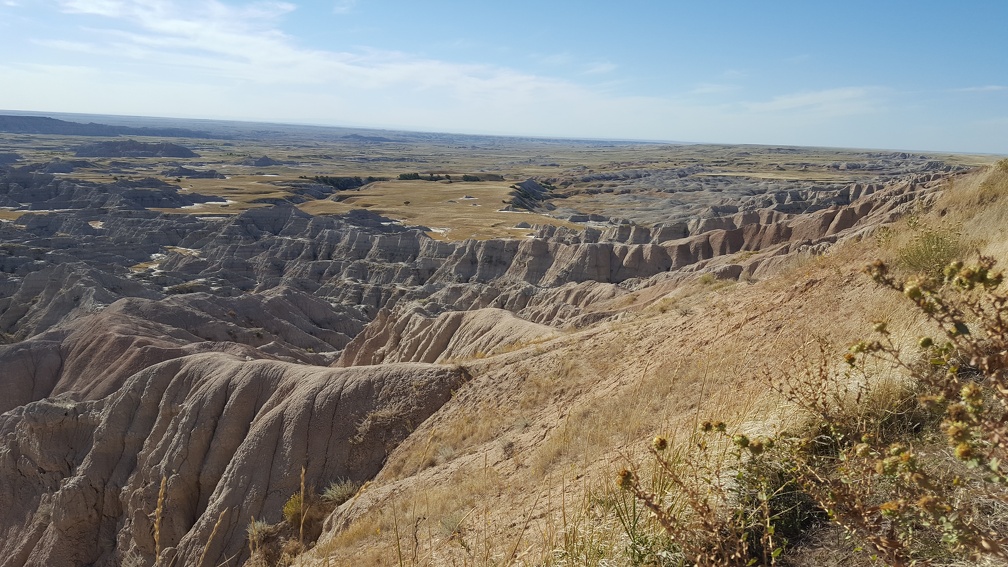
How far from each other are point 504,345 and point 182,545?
1037cm

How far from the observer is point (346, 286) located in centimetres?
5247

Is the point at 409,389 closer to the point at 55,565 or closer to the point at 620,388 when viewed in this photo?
the point at 620,388

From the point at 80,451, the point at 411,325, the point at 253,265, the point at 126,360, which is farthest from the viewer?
the point at 253,265

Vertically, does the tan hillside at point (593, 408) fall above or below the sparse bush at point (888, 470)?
below

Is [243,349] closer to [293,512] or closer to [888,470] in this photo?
[293,512]

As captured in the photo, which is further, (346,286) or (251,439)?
(346,286)

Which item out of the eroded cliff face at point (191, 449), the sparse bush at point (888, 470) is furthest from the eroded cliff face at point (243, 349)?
the sparse bush at point (888, 470)

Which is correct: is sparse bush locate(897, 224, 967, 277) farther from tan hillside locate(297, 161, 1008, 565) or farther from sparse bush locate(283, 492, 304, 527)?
sparse bush locate(283, 492, 304, 527)

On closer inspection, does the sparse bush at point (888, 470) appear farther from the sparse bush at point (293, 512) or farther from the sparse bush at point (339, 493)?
the sparse bush at point (293, 512)

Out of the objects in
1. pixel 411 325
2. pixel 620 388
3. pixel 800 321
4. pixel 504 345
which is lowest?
pixel 411 325

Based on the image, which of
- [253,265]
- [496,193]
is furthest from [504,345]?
[496,193]

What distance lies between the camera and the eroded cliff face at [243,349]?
15609 millimetres

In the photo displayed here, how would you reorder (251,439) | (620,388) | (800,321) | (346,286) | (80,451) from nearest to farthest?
(800,321), (620,388), (251,439), (80,451), (346,286)

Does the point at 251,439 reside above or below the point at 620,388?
below
